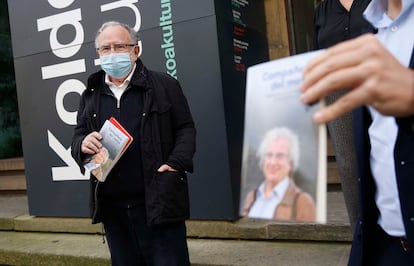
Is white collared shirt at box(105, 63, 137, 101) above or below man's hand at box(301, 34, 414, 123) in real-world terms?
above

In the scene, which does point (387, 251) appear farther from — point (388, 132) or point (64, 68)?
point (64, 68)

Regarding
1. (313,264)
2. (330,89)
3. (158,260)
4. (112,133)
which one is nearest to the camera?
(330,89)

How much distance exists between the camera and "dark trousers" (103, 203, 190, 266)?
8.19ft

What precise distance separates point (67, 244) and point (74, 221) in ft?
1.19

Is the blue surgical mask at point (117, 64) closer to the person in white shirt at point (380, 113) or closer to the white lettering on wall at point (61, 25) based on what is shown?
the person in white shirt at point (380, 113)

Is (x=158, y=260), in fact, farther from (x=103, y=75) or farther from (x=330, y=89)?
(x=330, y=89)

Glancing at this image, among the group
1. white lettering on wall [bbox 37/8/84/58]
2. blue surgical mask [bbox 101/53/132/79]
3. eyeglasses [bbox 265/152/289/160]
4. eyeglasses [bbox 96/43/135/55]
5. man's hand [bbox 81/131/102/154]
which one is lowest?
eyeglasses [bbox 265/152/289/160]

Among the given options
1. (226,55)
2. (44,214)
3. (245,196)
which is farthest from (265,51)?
(245,196)

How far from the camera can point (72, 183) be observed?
174 inches

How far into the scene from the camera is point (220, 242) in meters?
3.73

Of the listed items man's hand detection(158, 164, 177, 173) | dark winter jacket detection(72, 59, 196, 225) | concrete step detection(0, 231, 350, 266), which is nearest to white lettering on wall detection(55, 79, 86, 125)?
concrete step detection(0, 231, 350, 266)

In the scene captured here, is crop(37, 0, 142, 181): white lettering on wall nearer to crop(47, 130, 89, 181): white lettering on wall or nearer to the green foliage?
crop(47, 130, 89, 181): white lettering on wall

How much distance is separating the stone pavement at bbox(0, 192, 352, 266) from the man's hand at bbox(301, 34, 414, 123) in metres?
2.39

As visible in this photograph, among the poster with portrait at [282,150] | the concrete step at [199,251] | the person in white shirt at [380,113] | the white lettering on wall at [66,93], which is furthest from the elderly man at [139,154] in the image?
the white lettering on wall at [66,93]
